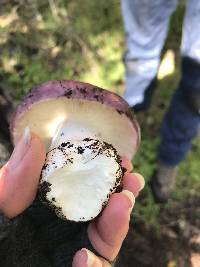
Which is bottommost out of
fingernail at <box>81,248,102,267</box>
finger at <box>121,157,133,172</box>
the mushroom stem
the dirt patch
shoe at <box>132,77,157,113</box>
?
the dirt patch

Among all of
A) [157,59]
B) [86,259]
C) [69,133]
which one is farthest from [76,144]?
[157,59]

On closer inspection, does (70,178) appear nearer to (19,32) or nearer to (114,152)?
(114,152)

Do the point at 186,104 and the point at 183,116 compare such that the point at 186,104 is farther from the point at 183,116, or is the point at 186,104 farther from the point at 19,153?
the point at 19,153

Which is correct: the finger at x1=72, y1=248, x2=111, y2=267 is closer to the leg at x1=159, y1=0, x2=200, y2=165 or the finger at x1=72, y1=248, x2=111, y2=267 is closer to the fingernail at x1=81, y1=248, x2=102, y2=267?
the fingernail at x1=81, y1=248, x2=102, y2=267

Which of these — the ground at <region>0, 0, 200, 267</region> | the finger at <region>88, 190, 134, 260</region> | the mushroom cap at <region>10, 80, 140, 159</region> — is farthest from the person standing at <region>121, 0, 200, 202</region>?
the finger at <region>88, 190, 134, 260</region>

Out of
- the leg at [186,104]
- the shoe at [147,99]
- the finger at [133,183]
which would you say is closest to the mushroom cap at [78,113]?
the finger at [133,183]

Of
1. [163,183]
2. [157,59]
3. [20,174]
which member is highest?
[20,174]

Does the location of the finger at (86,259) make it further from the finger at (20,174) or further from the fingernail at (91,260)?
the finger at (20,174)
